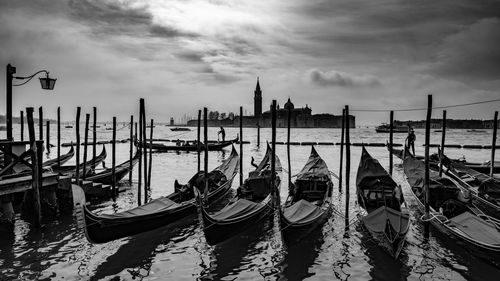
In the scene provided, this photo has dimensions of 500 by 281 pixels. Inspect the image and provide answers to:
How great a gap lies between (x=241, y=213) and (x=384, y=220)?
3.10 m

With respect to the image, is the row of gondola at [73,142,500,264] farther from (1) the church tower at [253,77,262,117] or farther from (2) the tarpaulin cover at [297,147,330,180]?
(1) the church tower at [253,77,262,117]

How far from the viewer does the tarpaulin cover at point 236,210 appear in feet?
26.7

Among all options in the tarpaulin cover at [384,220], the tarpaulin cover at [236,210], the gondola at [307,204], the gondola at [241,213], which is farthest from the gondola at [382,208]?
the tarpaulin cover at [236,210]

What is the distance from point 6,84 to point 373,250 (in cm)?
1025

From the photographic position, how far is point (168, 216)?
8.61 meters

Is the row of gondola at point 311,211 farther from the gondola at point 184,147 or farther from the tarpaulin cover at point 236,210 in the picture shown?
the gondola at point 184,147

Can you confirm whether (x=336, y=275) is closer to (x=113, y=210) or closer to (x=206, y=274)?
(x=206, y=274)

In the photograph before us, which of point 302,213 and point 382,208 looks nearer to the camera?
point 382,208

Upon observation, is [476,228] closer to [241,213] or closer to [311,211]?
[311,211]

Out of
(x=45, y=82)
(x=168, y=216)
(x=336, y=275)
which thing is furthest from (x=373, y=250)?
(x=45, y=82)

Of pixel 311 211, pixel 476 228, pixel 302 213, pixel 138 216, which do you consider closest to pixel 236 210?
pixel 302 213

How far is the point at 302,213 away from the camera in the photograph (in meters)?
8.59

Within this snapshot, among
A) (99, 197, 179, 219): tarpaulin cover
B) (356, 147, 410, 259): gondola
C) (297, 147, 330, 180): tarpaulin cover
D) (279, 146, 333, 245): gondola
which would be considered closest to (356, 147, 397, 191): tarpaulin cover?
(356, 147, 410, 259): gondola

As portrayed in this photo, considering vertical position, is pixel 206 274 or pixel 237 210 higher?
pixel 237 210
